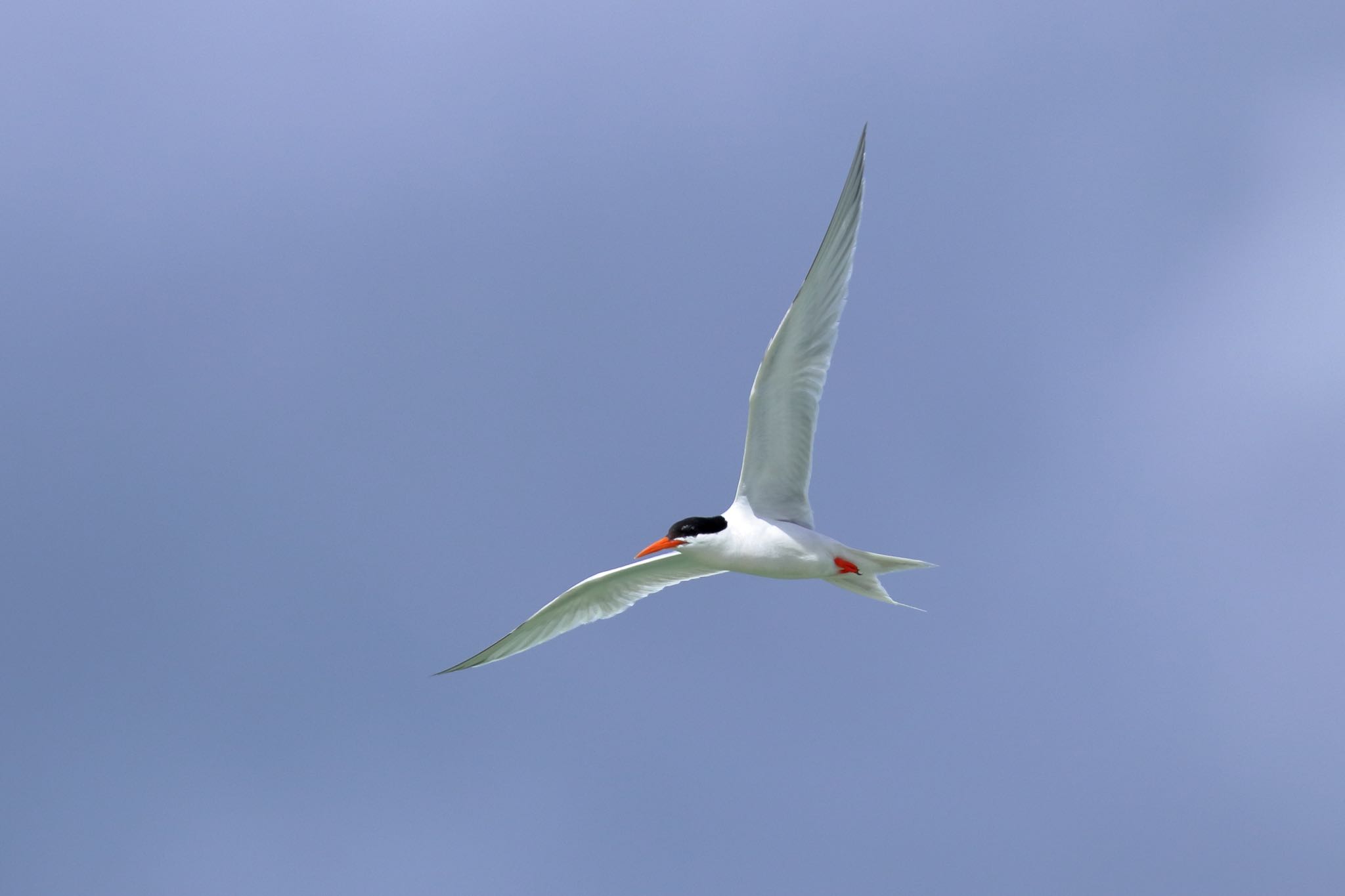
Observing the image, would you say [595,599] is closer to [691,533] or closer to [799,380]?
[691,533]

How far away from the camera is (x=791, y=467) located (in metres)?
12.0

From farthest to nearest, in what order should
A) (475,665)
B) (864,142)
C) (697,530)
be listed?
(475,665) → (697,530) → (864,142)

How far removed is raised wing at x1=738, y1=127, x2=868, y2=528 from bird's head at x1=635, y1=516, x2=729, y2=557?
1.39 feet

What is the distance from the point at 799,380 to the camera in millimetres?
11570

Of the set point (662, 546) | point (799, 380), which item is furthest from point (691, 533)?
point (799, 380)

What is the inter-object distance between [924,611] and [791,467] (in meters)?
1.74

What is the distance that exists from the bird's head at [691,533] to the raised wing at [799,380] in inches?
16.6

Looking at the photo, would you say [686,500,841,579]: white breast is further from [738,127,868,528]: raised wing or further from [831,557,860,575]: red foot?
[738,127,868,528]: raised wing

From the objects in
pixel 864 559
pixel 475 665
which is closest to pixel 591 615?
pixel 475 665

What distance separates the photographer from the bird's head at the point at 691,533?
38.8ft

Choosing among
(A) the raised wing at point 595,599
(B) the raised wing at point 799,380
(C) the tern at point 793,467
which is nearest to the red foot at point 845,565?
(C) the tern at point 793,467

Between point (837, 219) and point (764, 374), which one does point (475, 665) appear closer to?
point (764, 374)

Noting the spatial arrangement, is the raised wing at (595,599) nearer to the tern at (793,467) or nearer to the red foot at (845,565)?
the tern at (793,467)

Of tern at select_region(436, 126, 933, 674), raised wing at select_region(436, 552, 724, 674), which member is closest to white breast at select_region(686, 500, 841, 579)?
tern at select_region(436, 126, 933, 674)
